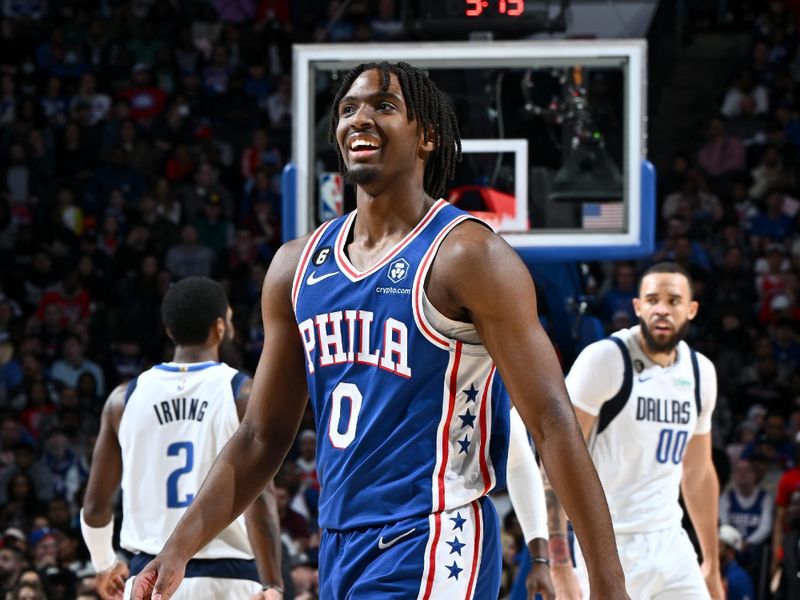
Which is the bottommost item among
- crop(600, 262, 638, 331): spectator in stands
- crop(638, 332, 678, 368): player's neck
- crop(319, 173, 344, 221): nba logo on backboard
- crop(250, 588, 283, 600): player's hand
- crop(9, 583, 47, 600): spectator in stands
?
crop(9, 583, 47, 600): spectator in stands

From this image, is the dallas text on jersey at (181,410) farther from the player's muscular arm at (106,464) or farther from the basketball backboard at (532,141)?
the basketball backboard at (532,141)

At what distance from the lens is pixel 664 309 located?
21.3ft

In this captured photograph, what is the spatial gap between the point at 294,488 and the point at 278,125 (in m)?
6.00

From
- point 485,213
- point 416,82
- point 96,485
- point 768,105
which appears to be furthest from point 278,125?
point 416,82

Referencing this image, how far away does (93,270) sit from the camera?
1475 centimetres

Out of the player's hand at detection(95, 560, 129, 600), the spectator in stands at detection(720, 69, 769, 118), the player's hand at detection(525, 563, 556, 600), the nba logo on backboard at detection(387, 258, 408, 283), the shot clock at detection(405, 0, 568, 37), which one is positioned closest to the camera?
the nba logo on backboard at detection(387, 258, 408, 283)

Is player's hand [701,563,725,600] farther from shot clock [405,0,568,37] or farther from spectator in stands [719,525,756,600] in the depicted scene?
shot clock [405,0,568,37]

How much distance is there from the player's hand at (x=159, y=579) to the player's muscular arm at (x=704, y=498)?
3.89 m

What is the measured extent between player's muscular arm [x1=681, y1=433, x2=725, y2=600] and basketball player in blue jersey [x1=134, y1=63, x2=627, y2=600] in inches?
141

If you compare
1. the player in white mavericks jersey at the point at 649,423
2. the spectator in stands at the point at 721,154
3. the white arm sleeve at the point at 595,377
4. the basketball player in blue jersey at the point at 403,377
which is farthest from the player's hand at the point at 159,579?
the spectator in stands at the point at 721,154

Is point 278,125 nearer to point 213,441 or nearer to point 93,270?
point 93,270

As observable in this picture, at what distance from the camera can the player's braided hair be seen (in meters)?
3.49

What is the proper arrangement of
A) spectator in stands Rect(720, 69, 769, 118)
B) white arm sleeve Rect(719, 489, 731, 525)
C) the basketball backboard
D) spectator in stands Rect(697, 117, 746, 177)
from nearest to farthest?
the basketball backboard
white arm sleeve Rect(719, 489, 731, 525)
spectator in stands Rect(697, 117, 746, 177)
spectator in stands Rect(720, 69, 769, 118)

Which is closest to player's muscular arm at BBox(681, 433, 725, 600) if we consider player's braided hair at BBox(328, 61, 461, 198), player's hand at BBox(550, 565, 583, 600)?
player's hand at BBox(550, 565, 583, 600)
